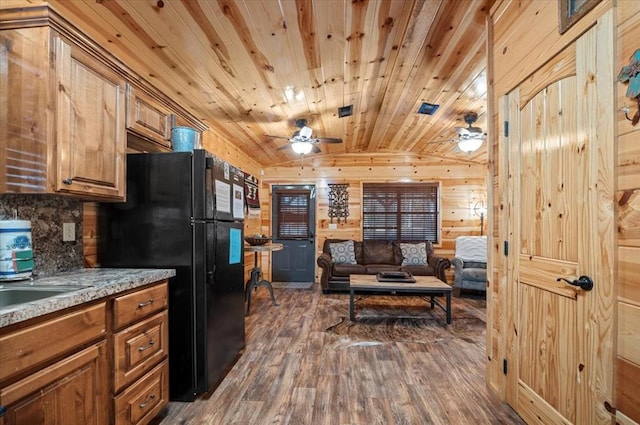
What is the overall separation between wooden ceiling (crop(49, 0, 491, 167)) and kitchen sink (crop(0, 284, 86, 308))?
1511 millimetres

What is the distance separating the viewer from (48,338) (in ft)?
3.77

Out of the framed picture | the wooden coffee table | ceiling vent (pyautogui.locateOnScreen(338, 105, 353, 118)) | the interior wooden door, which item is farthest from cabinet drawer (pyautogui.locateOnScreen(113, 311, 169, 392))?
ceiling vent (pyautogui.locateOnScreen(338, 105, 353, 118))

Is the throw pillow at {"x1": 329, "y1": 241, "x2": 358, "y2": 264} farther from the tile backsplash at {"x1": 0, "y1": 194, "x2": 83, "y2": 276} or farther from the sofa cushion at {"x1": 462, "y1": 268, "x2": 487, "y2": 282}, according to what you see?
the tile backsplash at {"x1": 0, "y1": 194, "x2": 83, "y2": 276}

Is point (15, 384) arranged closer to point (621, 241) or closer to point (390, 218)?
point (621, 241)

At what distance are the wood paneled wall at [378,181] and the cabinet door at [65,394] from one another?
4991 millimetres

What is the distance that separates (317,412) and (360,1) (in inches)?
104

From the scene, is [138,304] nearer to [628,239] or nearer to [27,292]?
[27,292]

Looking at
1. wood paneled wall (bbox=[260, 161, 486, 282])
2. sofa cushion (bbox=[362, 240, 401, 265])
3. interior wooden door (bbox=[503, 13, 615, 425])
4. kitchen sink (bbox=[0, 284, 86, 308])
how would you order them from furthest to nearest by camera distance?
wood paneled wall (bbox=[260, 161, 486, 282]) < sofa cushion (bbox=[362, 240, 401, 265]) < kitchen sink (bbox=[0, 284, 86, 308]) < interior wooden door (bbox=[503, 13, 615, 425])

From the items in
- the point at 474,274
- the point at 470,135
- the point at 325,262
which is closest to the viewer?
the point at 470,135

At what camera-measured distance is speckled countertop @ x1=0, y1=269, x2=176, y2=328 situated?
1051 mm

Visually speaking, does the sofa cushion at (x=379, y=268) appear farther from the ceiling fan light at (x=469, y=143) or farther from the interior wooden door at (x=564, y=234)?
the interior wooden door at (x=564, y=234)

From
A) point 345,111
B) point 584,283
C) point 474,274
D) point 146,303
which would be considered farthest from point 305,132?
point 474,274

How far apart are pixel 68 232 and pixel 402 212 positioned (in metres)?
5.45

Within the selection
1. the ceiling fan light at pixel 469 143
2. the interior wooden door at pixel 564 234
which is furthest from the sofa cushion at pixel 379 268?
the interior wooden door at pixel 564 234
